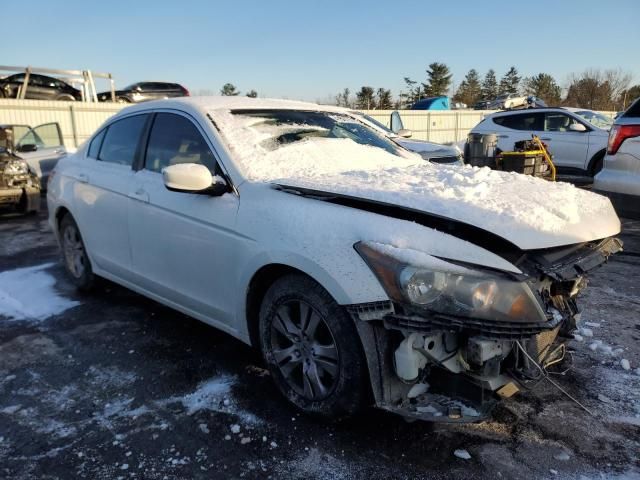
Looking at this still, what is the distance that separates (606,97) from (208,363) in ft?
171

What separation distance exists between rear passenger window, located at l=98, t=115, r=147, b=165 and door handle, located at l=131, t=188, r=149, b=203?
1.14ft

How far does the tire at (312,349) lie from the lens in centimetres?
244

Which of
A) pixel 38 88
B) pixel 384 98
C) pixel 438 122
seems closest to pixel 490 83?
pixel 384 98

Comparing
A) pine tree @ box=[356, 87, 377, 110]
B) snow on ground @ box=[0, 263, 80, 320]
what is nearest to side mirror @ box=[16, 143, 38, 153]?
snow on ground @ box=[0, 263, 80, 320]

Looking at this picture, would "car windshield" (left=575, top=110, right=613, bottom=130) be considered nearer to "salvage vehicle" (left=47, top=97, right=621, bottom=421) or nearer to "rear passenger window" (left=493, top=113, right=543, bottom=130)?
"rear passenger window" (left=493, top=113, right=543, bottom=130)

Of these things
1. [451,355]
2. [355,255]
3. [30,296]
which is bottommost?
[30,296]

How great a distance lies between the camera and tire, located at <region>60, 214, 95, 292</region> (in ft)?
15.6

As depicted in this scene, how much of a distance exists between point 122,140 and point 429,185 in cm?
268

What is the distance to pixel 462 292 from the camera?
2156 mm

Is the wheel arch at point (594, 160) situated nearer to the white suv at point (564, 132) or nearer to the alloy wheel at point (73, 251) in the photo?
the white suv at point (564, 132)

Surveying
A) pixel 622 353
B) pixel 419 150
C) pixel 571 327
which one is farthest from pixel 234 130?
pixel 419 150

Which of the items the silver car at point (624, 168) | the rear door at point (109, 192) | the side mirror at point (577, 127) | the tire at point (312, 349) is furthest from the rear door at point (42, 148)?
the side mirror at point (577, 127)

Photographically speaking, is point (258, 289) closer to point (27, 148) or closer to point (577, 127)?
point (27, 148)

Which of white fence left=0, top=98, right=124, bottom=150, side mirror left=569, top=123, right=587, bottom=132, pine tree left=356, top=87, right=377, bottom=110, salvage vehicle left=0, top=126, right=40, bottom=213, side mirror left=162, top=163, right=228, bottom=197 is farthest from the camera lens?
pine tree left=356, top=87, right=377, bottom=110
